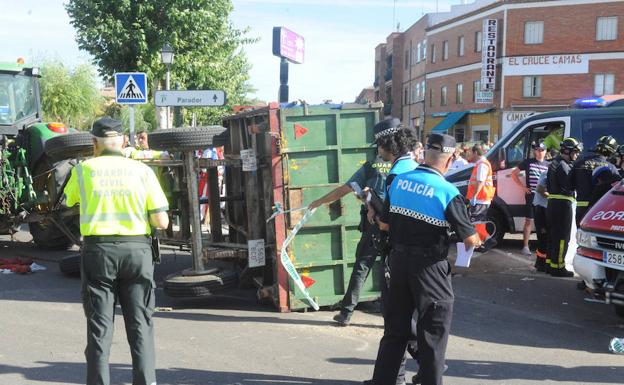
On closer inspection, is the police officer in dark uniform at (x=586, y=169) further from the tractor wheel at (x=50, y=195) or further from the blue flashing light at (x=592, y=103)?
the tractor wheel at (x=50, y=195)

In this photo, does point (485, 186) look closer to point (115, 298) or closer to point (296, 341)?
point (296, 341)

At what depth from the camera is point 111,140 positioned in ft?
13.6

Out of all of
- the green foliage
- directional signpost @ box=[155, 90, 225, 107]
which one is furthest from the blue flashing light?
the green foliage

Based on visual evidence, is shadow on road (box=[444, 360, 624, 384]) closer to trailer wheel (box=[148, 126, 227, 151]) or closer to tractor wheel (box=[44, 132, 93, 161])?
trailer wheel (box=[148, 126, 227, 151])

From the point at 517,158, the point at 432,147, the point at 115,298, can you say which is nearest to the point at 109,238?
the point at 115,298

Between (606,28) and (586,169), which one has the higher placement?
(606,28)

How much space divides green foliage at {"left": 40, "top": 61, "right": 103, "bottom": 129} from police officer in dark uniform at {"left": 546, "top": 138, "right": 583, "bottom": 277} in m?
35.5

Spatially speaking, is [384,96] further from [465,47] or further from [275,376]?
[275,376]

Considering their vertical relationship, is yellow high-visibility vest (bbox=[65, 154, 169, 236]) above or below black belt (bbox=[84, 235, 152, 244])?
above

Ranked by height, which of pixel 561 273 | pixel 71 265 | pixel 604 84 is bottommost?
pixel 561 273

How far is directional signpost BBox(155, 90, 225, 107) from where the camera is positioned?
10039 mm

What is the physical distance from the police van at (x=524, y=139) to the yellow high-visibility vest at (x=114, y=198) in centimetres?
759

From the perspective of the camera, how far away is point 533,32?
3712 centimetres

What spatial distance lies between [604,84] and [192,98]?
31553 mm
